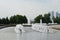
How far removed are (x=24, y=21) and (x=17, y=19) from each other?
182cm

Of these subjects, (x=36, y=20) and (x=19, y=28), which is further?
(x=36, y=20)

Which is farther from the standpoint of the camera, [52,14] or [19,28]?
[52,14]

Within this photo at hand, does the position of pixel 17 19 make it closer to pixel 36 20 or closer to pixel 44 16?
pixel 36 20

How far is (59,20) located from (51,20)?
221 centimetres

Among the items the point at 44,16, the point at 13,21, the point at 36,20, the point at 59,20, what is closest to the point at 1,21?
the point at 13,21

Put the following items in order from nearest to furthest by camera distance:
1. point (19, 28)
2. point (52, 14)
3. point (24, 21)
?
point (19, 28), point (24, 21), point (52, 14)

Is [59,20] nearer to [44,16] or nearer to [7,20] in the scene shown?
[44,16]

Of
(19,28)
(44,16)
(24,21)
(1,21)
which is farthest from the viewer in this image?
(44,16)

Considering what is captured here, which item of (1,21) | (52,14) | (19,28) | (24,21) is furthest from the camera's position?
(52,14)

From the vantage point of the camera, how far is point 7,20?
117 ft

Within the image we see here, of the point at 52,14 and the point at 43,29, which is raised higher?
the point at 52,14

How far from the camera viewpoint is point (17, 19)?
38.5 m

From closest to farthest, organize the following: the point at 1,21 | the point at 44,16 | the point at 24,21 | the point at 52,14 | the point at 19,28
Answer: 1. the point at 19,28
2. the point at 1,21
3. the point at 24,21
4. the point at 44,16
5. the point at 52,14

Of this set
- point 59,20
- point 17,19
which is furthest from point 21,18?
point 59,20
